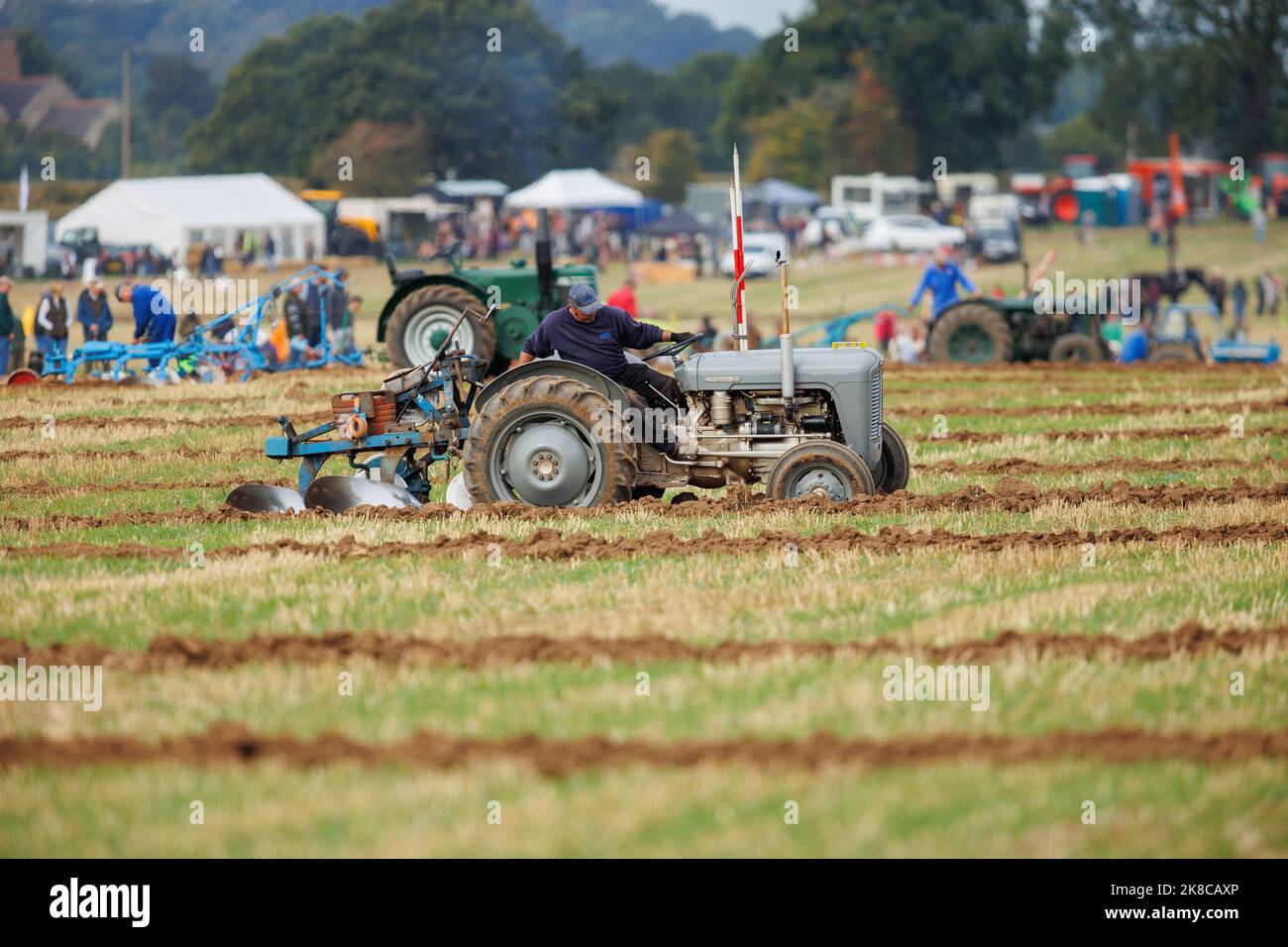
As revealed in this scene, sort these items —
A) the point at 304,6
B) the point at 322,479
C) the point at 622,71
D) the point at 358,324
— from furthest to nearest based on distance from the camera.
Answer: the point at 304,6
the point at 622,71
the point at 358,324
the point at 322,479

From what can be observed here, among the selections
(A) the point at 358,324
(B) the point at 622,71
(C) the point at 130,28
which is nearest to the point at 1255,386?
(A) the point at 358,324

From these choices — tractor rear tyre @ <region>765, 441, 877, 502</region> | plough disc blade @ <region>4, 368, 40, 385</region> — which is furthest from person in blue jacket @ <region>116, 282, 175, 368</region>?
tractor rear tyre @ <region>765, 441, 877, 502</region>

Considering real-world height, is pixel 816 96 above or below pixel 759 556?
above

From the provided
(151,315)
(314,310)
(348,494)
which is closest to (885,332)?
(314,310)

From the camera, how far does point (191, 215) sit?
48.9 meters

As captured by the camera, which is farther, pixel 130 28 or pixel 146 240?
pixel 130 28

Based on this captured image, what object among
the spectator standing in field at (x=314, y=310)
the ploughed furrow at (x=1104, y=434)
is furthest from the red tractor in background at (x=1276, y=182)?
the ploughed furrow at (x=1104, y=434)

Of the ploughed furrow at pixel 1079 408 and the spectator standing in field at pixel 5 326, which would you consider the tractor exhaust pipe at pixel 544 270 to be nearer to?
the ploughed furrow at pixel 1079 408

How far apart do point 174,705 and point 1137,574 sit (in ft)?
15.3

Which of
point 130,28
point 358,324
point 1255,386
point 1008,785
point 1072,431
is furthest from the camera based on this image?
point 130,28

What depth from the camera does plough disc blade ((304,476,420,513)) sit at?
36.2 ft

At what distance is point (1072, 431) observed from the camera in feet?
51.3
